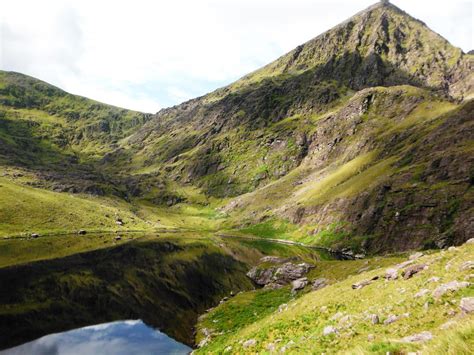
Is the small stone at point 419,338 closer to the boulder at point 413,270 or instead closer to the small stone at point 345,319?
the small stone at point 345,319

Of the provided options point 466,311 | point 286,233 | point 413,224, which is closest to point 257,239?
point 286,233

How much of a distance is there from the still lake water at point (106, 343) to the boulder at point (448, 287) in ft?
106

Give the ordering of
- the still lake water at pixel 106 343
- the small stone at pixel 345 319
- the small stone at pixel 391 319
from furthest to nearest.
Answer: the still lake water at pixel 106 343
the small stone at pixel 345 319
the small stone at pixel 391 319

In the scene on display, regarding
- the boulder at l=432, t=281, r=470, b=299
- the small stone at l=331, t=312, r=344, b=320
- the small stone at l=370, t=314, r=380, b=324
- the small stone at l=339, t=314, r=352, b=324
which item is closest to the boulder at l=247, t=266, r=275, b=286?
the small stone at l=331, t=312, r=344, b=320

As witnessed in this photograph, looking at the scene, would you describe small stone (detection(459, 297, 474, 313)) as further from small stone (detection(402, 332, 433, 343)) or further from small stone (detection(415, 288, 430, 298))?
small stone (detection(415, 288, 430, 298))

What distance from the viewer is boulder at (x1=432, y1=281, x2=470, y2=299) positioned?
1975cm

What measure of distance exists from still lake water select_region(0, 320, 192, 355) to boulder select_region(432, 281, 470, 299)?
32298 mm

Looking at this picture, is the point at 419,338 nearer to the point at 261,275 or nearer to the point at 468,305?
the point at 468,305

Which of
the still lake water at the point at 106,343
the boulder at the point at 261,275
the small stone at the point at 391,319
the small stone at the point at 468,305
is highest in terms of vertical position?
the small stone at the point at 468,305

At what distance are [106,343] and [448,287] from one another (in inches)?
1741

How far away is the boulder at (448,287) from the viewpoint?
19.8 meters

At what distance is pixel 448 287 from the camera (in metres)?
20.3

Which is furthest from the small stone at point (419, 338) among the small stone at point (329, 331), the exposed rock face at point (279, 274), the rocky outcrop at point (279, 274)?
the exposed rock face at point (279, 274)

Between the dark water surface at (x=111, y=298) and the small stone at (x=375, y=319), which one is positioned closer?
the small stone at (x=375, y=319)
